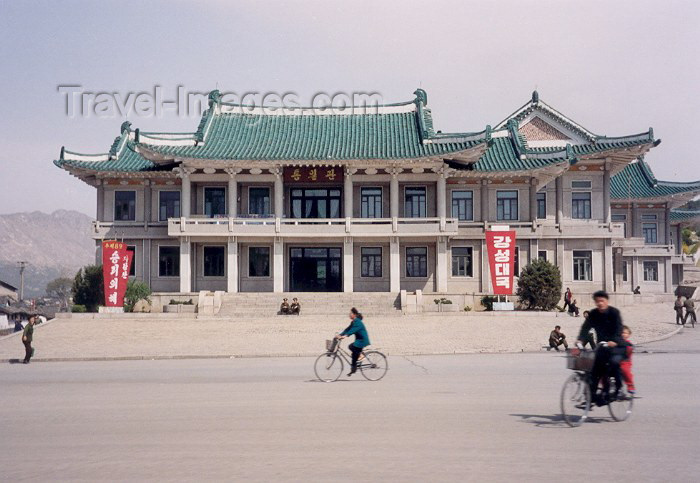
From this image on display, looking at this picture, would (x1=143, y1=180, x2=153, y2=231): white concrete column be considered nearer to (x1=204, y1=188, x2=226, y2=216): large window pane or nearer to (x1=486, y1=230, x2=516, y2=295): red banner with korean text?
(x1=204, y1=188, x2=226, y2=216): large window pane

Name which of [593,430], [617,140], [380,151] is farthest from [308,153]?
[593,430]

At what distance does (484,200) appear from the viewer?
3512 cm

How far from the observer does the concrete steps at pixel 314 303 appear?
97.9 ft

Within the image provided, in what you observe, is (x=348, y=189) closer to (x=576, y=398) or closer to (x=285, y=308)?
(x=285, y=308)

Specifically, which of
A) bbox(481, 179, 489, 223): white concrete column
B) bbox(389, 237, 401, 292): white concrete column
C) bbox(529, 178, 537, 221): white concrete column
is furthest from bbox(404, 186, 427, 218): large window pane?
bbox(529, 178, 537, 221): white concrete column

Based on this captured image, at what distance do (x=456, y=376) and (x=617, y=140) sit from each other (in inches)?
977

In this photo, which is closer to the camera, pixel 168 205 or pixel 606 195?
pixel 606 195

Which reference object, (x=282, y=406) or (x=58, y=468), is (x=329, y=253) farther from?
(x=58, y=468)

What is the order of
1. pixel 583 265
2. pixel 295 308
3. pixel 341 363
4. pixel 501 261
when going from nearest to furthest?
pixel 341 363, pixel 501 261, pixel 295 308, pixel 583 265

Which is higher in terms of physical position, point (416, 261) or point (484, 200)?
point (484, 200)

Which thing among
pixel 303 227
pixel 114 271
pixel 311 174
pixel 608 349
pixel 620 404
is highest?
pixel 311 174

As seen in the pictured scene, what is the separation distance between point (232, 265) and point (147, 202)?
6286mm

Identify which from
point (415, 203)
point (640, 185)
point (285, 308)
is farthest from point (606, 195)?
point (285, 308)

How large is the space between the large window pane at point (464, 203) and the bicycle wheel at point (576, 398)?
26.9 metres
